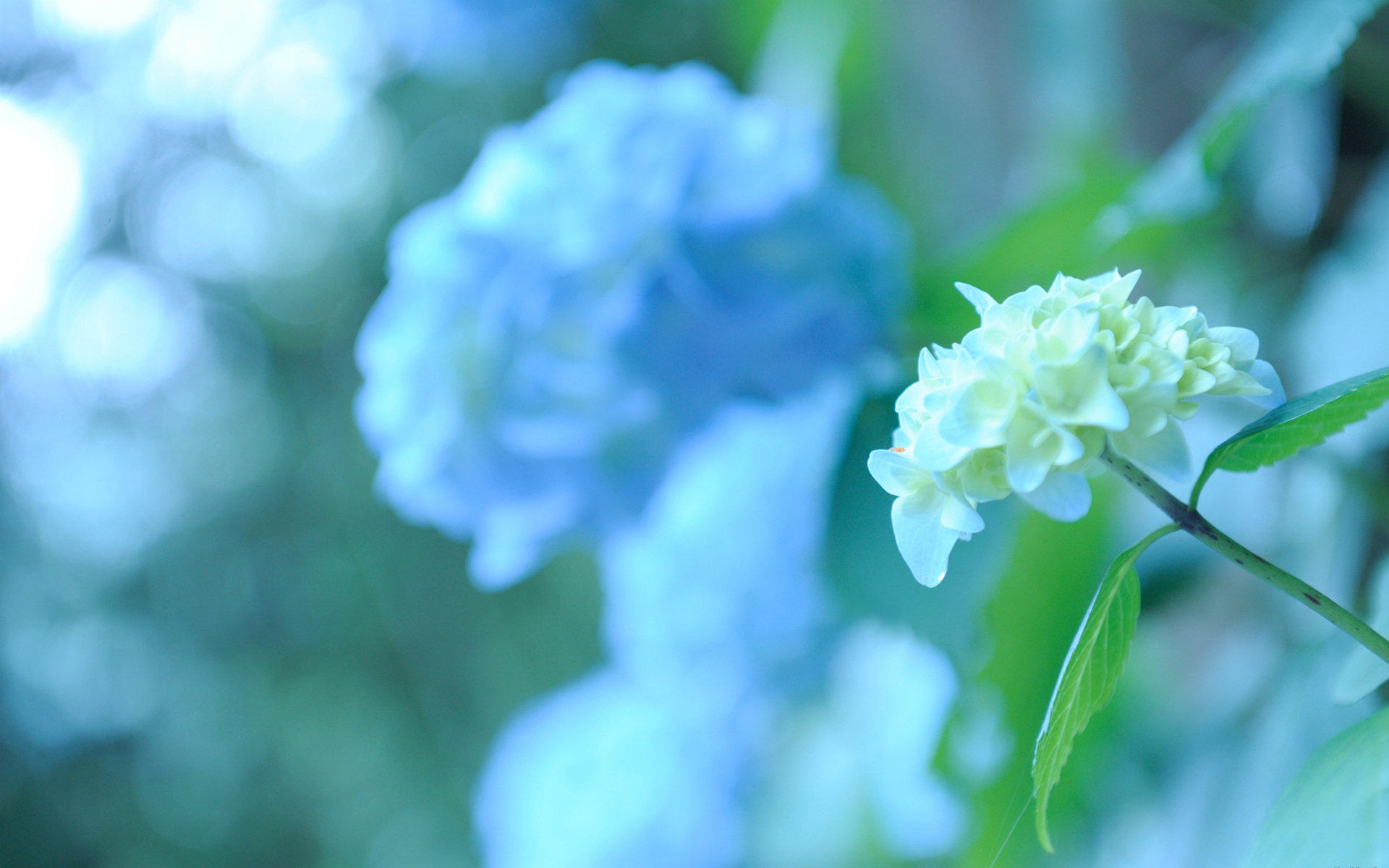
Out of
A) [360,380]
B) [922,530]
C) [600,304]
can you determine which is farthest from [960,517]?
[360,380]

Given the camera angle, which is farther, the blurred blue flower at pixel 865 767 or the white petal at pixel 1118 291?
the blurred blue flower at pixel 865 767

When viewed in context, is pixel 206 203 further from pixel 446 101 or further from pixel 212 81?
pixel 446 101

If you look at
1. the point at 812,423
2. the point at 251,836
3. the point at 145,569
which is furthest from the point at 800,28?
the point at 251,836

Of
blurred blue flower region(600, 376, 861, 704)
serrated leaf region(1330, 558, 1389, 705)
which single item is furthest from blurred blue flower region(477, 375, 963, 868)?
serrated leaf region(1330, 558, 1389, 705)

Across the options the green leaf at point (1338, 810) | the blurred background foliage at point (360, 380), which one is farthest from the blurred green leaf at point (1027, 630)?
the green leaf at point (1338, 810)

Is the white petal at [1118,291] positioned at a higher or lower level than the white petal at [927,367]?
lower

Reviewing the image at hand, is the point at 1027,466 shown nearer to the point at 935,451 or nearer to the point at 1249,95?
the point at 935,451

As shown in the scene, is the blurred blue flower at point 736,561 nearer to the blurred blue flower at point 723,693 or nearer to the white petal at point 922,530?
the blurred blue flower at point 723,693
